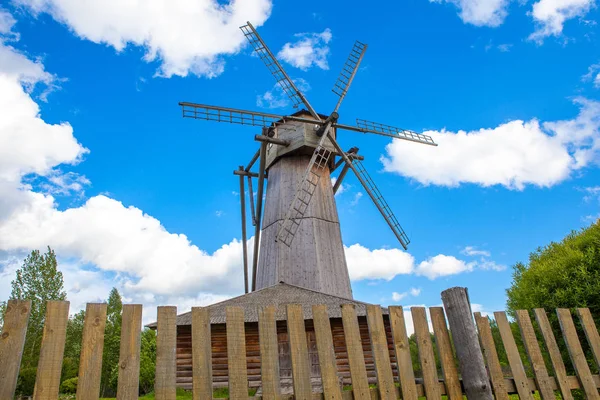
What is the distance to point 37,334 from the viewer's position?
19875mm

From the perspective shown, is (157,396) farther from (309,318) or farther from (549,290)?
(309,318)

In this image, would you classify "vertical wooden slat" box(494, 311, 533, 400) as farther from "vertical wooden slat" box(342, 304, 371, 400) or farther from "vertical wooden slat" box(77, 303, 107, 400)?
"vertical wooden slat" box(77, 303, 107, 400)

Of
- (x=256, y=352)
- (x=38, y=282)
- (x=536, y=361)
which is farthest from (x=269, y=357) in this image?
(x=38, y=282)

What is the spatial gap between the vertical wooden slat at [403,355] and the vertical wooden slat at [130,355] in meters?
1.89

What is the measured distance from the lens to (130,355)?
272 cm

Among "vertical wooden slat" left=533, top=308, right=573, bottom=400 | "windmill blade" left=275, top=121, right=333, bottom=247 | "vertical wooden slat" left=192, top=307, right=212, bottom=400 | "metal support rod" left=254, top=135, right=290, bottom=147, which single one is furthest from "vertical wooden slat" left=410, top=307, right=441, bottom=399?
"metal support rod" left=254, top=135, right=290, bottom=147

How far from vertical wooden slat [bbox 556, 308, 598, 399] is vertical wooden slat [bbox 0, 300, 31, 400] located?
14.1 feet

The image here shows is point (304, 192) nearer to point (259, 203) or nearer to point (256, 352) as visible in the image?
point (259, 203)

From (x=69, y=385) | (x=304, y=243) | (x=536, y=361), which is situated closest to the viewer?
(x=536, y=361)

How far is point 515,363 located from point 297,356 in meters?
1.89

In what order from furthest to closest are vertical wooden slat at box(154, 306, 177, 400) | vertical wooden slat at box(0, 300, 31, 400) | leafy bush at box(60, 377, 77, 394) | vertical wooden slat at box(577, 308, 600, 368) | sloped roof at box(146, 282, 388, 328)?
1. leafy bush at box(60, 377, 77, 394)
2. sloped roof at box(146, 282, 388, 328)
3. vertical wooden slat at box(577, 308, 600, 368)
4. vertical wooden slat at box(154, 306, 177, 400)
5. vertical wooden slat at box(0, 300, 31, 400)

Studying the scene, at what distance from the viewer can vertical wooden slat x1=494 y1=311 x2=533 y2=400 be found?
3422 mm

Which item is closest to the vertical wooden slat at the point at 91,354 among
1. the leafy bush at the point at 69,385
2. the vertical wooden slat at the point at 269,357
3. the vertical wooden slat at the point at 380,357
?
the vertical wooden slat at the point at 269,357

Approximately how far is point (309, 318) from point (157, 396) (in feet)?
25.5
